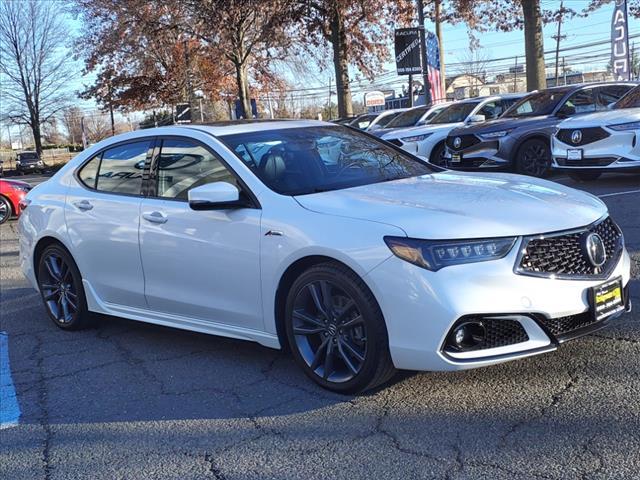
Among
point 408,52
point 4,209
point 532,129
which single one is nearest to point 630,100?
point 532,129

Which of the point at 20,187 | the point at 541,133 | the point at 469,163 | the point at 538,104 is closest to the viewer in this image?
the point at 541,133

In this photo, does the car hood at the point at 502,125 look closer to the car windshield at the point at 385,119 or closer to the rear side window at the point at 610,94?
the rear side window at the point at 610,94

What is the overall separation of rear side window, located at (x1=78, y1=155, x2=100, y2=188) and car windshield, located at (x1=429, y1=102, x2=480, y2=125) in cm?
1049

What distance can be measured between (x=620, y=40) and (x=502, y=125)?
11.7 m

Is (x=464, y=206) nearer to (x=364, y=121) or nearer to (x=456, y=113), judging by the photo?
(x=456, y=113)

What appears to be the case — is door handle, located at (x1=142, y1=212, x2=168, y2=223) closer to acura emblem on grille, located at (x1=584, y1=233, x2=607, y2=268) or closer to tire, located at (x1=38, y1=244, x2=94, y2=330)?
tire, located at (x1=38, y1=244, x2=94, y2=330)

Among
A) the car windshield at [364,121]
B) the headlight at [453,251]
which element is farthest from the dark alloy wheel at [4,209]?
the headlight at [453,251]

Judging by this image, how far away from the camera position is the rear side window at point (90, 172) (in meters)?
5.52

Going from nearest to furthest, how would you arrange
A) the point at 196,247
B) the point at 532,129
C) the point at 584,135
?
1. the point at 196,247
2. the point at 584,135
3. the point at 532,129

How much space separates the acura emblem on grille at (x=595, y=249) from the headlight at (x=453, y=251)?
472 millimetres

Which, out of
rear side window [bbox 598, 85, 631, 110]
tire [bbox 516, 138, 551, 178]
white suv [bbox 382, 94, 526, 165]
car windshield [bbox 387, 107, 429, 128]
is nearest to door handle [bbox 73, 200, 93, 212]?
tire [bbox 516, 138, 551, 178]

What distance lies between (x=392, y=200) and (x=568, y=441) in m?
1.53

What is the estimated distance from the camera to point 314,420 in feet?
11.9

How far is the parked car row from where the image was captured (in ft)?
33.4
